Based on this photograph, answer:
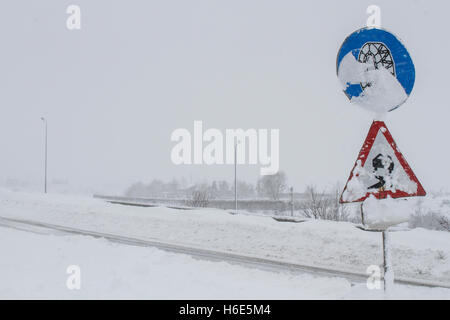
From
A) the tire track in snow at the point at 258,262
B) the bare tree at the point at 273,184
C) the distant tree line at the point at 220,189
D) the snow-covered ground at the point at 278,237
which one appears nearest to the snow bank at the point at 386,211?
the tire track in snow at the point at 258,262

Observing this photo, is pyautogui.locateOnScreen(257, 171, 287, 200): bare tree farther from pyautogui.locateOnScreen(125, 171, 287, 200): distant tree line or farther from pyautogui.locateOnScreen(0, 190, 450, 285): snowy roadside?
pyautogui.locateOnScreen(0, 190, 450, 285): snowy roadside

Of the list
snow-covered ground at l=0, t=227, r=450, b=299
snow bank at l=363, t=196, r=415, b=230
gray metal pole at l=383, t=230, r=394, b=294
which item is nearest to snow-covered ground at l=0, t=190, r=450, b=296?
snow-covered ground at l=0, t=227, r=450, b=299

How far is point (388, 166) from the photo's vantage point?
410 centimetres

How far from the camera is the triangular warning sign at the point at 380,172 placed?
13.3 ft

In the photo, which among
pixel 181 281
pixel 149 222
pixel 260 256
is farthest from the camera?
pixel 149 222

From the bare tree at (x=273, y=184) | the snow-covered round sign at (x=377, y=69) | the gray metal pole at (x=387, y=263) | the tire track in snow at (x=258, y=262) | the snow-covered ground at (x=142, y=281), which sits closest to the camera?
the snow-covered round sign at (x=377, y=69)

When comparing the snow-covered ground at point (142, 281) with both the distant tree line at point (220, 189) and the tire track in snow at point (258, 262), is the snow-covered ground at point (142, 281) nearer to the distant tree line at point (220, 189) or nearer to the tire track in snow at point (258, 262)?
the tire track in snow at point (258, 262)

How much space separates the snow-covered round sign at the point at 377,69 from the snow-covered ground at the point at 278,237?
747 centimetres

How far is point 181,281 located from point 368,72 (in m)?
4.24

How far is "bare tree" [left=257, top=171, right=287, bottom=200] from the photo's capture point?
62.3m

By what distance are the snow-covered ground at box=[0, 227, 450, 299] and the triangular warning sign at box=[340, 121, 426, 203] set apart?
1.22 meters

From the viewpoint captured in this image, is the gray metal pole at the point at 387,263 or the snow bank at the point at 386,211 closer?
the snow bank at the point at 386,211
